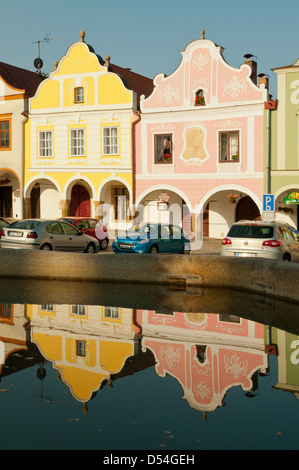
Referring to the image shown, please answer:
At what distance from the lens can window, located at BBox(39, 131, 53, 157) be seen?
110 ft

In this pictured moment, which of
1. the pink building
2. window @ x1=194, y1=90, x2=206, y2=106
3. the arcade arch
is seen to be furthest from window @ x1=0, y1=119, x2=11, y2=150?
window @ x1=194, y1=90, x2=206, y2=106

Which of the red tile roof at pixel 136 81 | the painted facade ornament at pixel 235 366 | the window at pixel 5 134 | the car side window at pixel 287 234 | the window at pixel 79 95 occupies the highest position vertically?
the red tile roof at pixel 136 81

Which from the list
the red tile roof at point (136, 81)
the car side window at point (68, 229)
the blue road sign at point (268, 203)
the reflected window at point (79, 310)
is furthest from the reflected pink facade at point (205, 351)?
the red tile roof at point (136, 81)

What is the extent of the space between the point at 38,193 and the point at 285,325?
2798cm

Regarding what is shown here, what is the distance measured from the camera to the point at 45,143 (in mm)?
33562

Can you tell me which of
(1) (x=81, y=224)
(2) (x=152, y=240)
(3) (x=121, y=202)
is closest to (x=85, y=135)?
(3) (x=121, y=202)

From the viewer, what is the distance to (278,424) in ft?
18.4

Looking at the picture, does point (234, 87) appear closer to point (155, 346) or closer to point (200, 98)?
point (200, 98)

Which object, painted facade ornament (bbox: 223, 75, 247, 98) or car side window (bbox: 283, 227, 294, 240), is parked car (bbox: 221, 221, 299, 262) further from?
painted facade ornament (bbox: 223, 75, 247, 98)

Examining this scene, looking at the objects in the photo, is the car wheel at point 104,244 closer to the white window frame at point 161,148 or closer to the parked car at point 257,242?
the white window frame at point 161,148

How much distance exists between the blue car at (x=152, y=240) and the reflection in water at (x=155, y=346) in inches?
355

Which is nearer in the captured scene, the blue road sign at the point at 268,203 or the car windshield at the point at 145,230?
the car windshield at the point at 145,230

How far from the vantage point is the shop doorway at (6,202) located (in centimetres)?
3625

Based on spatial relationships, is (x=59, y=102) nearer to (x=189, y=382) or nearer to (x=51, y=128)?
(x=51, y=128)
